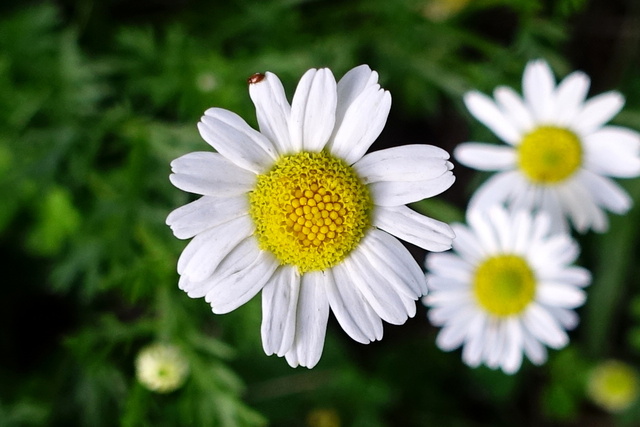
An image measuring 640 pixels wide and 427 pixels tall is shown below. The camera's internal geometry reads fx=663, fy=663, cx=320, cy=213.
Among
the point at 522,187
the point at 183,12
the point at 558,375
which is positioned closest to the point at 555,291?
the point at 522,187

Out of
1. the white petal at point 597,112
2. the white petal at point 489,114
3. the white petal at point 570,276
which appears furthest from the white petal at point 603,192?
the white petal at point 489,114

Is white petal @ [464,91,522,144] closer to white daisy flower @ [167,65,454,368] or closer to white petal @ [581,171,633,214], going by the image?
white petal @ [581,171,633,214]

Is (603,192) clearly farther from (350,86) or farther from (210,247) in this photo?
(210,247)

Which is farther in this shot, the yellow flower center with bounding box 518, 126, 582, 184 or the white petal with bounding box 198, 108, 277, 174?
the yellow flower center with bounding box 518, 126, 582, 184

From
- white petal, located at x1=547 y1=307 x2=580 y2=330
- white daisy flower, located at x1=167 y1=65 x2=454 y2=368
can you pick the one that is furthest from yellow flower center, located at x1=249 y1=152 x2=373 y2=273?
white petal, located at x1=547 y1=307 x2=580 y2=330

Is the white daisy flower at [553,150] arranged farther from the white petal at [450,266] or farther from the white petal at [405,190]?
the white petal at [405,190]

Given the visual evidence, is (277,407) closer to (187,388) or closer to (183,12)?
(187,388)

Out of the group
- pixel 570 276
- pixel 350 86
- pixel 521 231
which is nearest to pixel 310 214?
pixel 350 86
